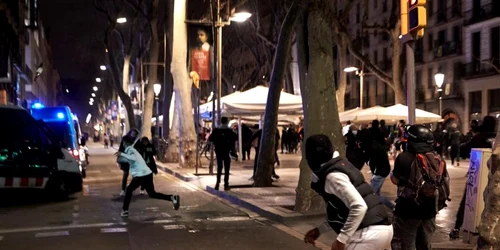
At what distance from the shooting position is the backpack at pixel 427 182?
5160 millimetres

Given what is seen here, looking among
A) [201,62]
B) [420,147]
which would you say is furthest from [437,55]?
[420,147]

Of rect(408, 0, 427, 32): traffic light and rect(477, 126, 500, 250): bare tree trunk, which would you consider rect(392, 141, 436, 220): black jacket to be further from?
rect(408, 0, 427, 32): traffic light

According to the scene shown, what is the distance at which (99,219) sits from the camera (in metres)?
10.9

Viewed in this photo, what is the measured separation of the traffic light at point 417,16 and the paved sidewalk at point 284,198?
9.16ft

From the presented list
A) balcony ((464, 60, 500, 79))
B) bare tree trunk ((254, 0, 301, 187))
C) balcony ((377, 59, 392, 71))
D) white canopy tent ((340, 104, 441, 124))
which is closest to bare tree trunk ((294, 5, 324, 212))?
bare tree trunk ((254, 0, 301, 187))

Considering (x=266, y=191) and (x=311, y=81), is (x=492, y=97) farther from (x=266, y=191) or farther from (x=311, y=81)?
(x=311, y=81)

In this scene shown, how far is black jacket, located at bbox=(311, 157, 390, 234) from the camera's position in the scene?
4141 mm

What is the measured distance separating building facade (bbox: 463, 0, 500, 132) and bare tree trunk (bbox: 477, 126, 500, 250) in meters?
Result: 35.5

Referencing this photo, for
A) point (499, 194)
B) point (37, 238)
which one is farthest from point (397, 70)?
point (499, 194)

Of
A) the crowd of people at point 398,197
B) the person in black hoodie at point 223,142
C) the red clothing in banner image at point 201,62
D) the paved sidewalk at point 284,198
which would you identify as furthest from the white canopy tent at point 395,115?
the crowd of people at point 398,197

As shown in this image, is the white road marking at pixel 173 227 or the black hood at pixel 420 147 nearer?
the black hood at pixel 420 147

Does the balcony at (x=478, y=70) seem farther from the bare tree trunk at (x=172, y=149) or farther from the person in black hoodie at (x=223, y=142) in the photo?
the person in black hoodie at (x=223, y=142)

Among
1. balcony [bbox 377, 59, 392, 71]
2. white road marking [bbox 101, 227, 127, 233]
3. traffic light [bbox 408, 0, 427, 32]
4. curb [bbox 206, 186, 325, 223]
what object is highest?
balcony [bbox 377, 59, 392, 71]

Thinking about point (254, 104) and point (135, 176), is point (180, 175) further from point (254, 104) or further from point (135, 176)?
point (135, 176)
